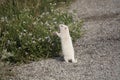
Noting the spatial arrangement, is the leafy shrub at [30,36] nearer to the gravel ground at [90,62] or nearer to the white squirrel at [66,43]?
the gravel ground at [90,62]

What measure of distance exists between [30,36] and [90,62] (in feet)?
4.61

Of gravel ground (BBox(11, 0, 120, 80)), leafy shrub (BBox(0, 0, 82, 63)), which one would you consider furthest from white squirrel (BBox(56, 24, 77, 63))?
leafy shrub (BBox(0, 0, 82, 63))

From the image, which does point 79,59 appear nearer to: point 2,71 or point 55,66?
point 55,66

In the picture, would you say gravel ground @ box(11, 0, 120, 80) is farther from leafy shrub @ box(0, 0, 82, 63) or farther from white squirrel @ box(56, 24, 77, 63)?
leafy shrub @ box(0, 0, 82, 63)

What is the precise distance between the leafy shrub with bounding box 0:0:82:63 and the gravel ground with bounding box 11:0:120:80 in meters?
0.25

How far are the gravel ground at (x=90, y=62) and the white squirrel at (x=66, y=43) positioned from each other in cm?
13

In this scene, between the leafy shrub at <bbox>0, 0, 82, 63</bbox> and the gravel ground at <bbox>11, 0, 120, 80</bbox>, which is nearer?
the gravel ground at <bbox>11, 0, 120, 80</bbox>

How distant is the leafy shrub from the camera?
840 cm

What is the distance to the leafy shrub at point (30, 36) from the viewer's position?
8398 mm

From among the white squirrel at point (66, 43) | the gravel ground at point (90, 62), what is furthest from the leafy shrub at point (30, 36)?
the white squirrel at point (66, 43)

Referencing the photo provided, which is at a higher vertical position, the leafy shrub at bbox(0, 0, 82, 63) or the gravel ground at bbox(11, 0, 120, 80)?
the leafy shrub at bbox(0, 0, 82, 63)

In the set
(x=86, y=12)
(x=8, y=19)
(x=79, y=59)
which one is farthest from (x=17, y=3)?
(x=79, y=59)

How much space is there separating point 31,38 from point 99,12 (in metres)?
4.39

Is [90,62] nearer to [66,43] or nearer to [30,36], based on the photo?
[66,43]
